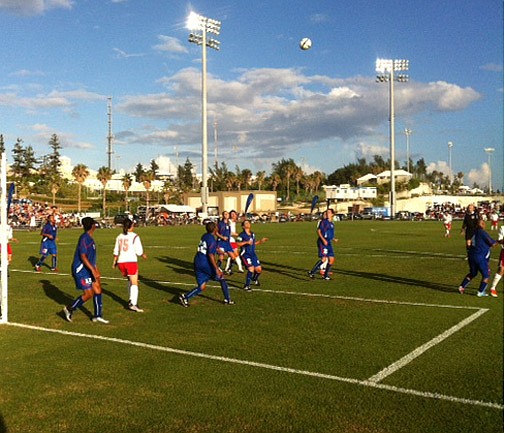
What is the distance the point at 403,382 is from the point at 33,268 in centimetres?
1679

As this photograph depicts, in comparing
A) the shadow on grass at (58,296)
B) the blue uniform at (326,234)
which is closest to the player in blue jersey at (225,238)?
the blue uniform at (326,234)

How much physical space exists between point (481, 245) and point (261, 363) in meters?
7.15

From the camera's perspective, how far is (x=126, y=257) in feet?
35.7

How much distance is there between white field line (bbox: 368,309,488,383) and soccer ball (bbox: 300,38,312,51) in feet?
133

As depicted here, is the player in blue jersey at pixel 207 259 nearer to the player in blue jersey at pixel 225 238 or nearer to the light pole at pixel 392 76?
the player in blue jersey at pixel 225 238

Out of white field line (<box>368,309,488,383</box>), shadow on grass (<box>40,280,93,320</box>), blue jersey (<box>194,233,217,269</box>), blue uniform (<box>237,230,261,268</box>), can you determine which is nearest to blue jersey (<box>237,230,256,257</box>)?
blue uniform (<box>237,230,261,268</box>)

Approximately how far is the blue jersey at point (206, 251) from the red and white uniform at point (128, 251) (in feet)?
4.02

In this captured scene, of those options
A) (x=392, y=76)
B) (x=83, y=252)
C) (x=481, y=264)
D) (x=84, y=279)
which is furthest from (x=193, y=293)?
(x=392, y=76)

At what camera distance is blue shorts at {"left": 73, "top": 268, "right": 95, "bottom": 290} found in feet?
31.0

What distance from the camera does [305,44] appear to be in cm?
4716

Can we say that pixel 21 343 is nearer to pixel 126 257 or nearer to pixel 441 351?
pixel 126 257

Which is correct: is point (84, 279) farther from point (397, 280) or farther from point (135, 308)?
point (397, 280)

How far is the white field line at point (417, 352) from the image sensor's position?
22.1 feet

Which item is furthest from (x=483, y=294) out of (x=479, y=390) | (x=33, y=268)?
(x=33, y=268)
